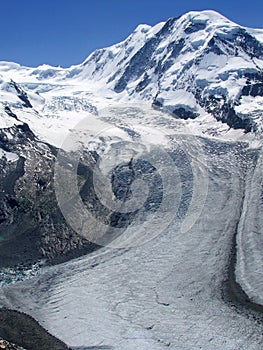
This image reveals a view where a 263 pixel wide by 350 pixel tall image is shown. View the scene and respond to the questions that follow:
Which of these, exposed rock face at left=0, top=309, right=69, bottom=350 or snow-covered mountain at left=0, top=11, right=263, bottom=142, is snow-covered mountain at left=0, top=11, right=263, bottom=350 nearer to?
snow-covered mountain at left=0, top=11, right=263, bottom=142

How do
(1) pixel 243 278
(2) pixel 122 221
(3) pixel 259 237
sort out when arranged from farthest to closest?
(2) pixel 122 221 → (3) pixel 259 237 → (1) pixel 243 278

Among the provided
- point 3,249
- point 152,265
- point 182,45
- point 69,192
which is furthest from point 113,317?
point 182,45

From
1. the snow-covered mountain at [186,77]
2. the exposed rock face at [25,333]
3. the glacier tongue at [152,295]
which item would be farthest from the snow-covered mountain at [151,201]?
the exposed rock face at [25,333]

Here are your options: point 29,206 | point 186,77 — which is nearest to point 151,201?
point 29,206

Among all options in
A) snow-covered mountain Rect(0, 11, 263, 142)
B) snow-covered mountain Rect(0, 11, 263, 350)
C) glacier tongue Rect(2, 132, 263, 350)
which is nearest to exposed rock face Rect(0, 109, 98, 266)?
snow-covered mountain Rect(0, 11, 263, 350)

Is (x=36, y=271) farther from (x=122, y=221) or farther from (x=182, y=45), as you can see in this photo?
(x=182, y=45)

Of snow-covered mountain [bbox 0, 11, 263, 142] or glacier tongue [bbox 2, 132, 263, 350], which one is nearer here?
glacier tongue [bbox 2, 132, 263, 350]

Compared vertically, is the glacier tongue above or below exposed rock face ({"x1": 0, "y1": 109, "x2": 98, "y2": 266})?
below

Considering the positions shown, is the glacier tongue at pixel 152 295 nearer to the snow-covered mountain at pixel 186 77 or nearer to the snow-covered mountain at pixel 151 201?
the snow-covered mountain at pixel 151 201

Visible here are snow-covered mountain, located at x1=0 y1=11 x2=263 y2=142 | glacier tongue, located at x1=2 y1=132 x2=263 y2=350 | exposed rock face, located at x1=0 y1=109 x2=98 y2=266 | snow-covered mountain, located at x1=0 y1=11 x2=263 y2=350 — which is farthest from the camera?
snow-covered mountain, located at x1=0 y1=11 x2=263 y2=142
